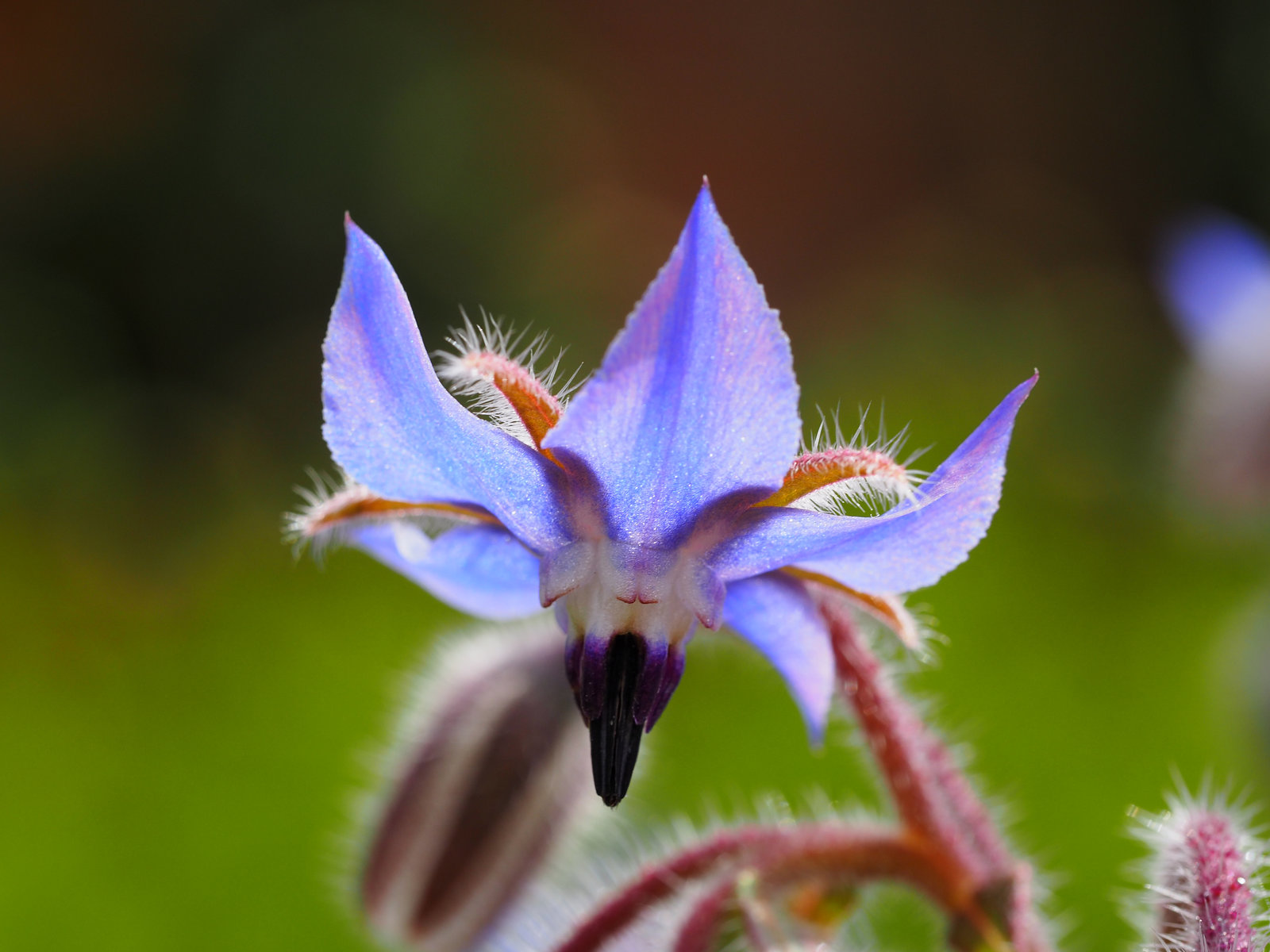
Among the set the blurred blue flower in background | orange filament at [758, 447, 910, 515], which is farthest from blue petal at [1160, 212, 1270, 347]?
orange filament at [758, 447, 910, 515]

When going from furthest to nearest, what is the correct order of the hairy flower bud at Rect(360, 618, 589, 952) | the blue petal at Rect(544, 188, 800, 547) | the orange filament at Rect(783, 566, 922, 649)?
the hairy flower bud at Rect(360, 618, 589, 952) < the orange filament at Rect(783, 566, 922, 649) < the blue petal at Rect(544, 188, 800, 547)

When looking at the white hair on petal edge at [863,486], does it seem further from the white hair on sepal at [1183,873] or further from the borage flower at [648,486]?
the white hair on sepal at [1183,873]

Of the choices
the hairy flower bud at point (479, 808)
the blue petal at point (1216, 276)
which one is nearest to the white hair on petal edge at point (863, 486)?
the hairy flower bud at point (479, 808)

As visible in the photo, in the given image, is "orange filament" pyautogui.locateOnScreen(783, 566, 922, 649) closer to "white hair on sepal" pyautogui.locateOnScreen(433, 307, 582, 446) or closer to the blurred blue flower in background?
"white hair on sepal" pyautogui.locateOnScreen(433, 307, 582, 446)

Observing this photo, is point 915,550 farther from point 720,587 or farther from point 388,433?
point 388,433

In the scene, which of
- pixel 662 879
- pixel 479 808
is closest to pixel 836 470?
pixel 662 879

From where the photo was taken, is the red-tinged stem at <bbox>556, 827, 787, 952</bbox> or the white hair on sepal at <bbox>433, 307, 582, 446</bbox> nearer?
the white hair on sepal at <bbox>433, 307, 582, 446</bbox>

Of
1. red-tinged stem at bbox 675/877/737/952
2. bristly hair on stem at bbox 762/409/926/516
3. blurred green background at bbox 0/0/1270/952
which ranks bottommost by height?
red-tinged stem at bbox 675/877/737/952
